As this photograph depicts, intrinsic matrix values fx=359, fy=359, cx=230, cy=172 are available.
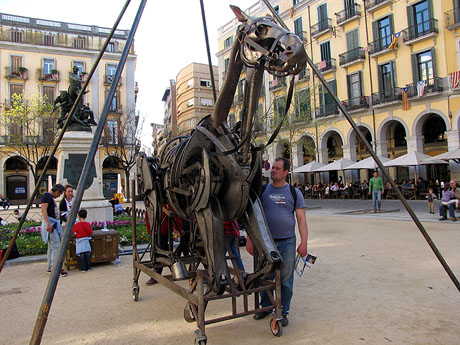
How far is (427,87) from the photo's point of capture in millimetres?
21891

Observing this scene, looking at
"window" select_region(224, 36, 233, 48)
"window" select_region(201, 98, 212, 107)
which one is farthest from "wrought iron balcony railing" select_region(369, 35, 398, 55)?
"window" select_region(201, 98, 212, 107)

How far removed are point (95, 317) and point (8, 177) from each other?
36.5 m

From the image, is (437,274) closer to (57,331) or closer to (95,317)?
(95,317)

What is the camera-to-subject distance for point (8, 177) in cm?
3466

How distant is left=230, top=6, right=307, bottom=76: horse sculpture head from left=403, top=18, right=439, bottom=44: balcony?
929 inches

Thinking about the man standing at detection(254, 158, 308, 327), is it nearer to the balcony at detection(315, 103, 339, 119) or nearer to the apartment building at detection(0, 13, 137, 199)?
the balcony at detection(315, 103, 339, 119)

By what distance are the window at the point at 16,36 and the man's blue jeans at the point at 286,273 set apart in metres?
40.3

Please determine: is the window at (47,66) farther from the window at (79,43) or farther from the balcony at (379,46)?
the balcony at (379,46)

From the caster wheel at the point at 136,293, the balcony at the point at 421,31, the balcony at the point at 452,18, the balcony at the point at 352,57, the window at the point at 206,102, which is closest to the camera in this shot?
the caster wheel at the point at 136,293

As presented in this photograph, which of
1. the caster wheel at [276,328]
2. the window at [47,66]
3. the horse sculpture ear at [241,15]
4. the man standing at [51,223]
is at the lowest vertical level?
the caster wheel at [276,328]

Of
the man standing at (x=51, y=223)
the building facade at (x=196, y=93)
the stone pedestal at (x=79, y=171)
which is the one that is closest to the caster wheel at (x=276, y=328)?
the man standing at (x=51, y=223)

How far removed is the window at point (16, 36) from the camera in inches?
1387

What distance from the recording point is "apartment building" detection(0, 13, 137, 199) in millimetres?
34438

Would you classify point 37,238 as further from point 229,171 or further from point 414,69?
point 414,69
